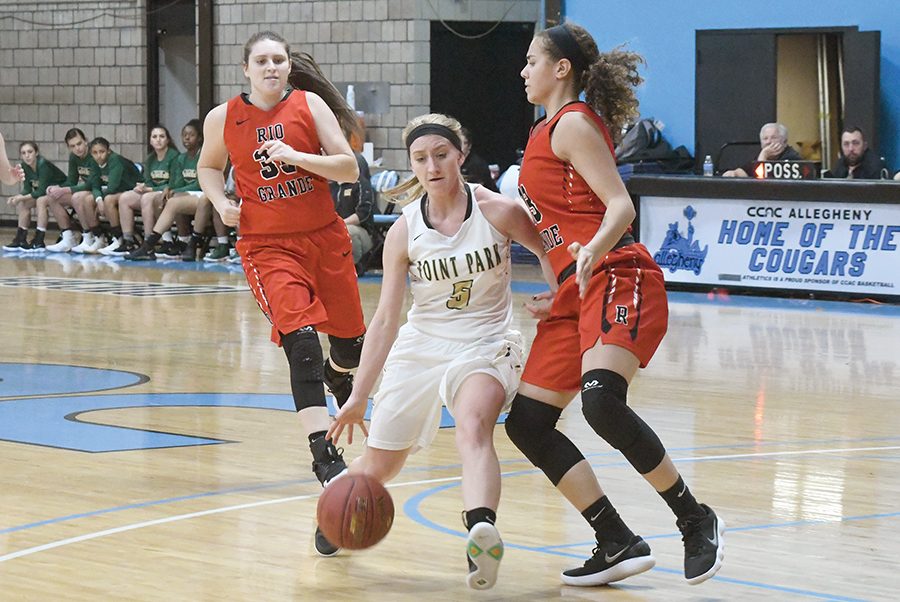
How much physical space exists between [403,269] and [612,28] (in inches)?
488

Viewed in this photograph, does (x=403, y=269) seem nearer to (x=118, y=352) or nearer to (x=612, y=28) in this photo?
(x=118, y=352)

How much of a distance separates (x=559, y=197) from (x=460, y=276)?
374mm

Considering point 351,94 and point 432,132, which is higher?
Answer: point 351,94

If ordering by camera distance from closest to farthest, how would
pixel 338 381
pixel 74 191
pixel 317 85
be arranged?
pixel 338 381 → pixel 317 85 → pixel 74 191

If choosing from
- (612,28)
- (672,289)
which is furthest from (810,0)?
(672,289)

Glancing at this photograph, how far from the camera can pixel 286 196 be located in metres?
5.58

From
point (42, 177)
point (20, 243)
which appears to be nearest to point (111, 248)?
point (20, 243)

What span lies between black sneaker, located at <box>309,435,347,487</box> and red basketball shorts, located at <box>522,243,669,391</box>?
1.04 metres

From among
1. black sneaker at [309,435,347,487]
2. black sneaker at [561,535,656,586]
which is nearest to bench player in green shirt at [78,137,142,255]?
black sneaker at [309,435,347,487]

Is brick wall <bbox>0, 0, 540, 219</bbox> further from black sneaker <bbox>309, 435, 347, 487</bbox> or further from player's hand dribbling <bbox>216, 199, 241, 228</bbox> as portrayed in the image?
black sneaker <bbox>309, 435, 347, 487</bbox>

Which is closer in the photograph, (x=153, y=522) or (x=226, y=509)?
(x=153, y=522)

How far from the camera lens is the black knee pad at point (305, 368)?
207 inches

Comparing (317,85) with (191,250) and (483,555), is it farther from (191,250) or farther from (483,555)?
(191,250)

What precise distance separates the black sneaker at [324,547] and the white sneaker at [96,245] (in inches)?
539
